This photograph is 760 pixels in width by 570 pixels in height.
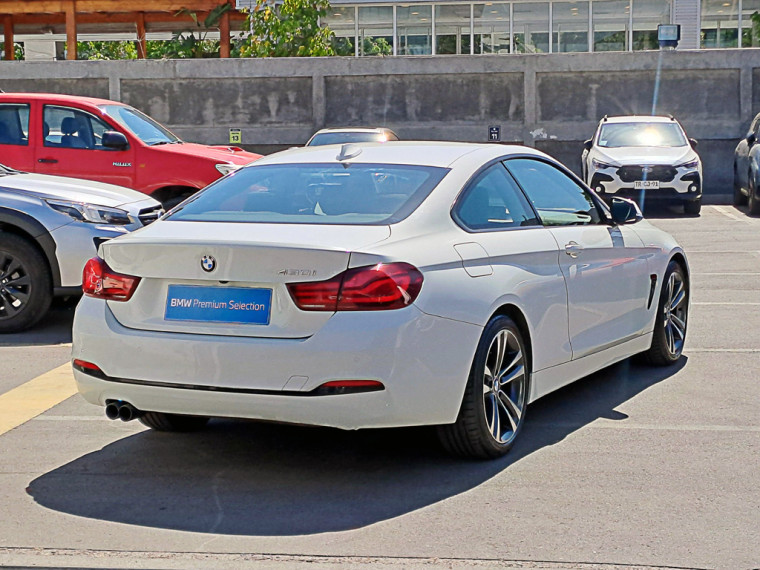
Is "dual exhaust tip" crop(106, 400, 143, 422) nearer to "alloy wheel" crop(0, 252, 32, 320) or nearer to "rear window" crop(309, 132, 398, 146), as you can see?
"alloy wheel" crop(0, 252, 32, 320)

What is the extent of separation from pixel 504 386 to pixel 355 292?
110cm

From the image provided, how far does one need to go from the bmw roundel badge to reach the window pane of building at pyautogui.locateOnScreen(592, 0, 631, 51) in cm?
3026

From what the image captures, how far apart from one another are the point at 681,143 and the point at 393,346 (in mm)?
17379

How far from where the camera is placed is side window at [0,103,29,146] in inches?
531

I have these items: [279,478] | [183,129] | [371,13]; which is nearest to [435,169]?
[279,478]

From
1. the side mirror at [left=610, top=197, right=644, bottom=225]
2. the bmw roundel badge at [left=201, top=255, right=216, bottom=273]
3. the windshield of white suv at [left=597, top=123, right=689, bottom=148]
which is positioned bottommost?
the bmw roundel badge at [left=201, top=255, right=216, bottom=273]

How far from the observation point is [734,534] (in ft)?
15.2

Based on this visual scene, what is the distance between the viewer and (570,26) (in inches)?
1345

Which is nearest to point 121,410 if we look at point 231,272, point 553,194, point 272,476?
point 272,476

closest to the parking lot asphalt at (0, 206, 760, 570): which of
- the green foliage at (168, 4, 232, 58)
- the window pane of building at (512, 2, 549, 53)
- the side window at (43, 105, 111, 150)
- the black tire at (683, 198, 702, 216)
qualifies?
the side window at (43, 105, 111, 150)

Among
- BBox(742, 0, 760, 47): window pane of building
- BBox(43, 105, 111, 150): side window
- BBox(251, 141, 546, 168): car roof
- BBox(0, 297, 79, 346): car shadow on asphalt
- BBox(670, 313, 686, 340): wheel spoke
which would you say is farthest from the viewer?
BBox(742, 0, 760, 47): window pane of building

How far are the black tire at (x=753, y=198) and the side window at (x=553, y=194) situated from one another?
13.2 metres

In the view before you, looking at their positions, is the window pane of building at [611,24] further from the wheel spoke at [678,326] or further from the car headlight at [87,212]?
the wheel spoke at [678,326]

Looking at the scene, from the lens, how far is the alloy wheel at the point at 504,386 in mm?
5660
